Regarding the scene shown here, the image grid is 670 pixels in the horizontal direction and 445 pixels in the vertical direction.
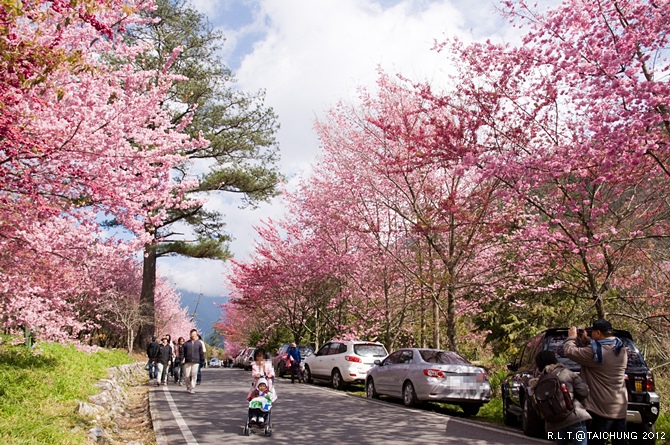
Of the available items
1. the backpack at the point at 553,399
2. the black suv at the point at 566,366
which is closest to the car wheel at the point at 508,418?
the black suv at the point at 566,366

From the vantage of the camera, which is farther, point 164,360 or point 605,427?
point 164,360

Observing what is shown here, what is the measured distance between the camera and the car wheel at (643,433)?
851cm

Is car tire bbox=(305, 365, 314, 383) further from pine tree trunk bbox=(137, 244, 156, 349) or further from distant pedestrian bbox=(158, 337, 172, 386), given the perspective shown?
pine tree trunk bbox=(137, 244, 156, 349)

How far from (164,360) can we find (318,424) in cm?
1110

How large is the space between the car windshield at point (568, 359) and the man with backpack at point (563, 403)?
3.22 meters

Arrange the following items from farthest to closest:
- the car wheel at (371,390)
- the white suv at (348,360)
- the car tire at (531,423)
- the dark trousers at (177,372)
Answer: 1. the dark trousers at (177,372)
2. the white suv at (348,360)
3. the car wheel at (371,390)
4. the car tire at (531,423)

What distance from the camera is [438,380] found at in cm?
1323

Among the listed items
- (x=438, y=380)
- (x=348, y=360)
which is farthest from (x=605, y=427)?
(x=348, y=360)

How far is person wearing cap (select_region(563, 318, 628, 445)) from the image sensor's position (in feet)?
20.3

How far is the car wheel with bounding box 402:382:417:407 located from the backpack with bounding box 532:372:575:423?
828 centimetres

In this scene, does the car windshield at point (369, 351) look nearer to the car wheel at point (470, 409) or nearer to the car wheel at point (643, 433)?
the car wheel at point (470, 409)

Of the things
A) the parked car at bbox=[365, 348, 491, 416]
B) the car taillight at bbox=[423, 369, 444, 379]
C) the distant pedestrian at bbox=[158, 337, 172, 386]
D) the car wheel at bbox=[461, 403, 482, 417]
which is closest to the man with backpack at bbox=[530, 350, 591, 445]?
the parked car at bbox=[365, 348, 491, 416]

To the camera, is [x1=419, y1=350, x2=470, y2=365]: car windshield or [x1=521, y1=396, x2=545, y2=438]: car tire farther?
[x1=419, y1=350, x2=470, y2=365]: car windshield

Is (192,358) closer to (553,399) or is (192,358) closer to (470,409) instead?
(470,409)
